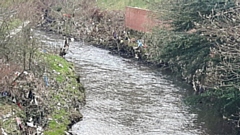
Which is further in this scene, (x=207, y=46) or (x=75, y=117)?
(x=207, y=46)

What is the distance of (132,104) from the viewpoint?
66.2ft

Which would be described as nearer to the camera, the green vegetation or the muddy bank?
the muddy bank

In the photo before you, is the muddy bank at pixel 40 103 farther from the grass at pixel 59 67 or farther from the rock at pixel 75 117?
the grass at pixel 59 67

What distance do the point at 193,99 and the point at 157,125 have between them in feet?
6.98

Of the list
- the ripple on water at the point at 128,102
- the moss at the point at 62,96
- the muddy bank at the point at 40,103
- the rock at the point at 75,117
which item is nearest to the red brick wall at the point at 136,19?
the ripple on water at the point at 128,102

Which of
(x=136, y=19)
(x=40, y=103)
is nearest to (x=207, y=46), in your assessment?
(x=40, y=103)

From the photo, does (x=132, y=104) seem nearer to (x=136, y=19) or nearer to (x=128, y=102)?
(x=128, y=102)

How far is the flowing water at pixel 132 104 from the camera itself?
56.4ft

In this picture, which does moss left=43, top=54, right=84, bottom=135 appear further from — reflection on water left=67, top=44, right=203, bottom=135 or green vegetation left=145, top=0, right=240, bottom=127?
green vegetation left=145, top=0, right=240, bottom=127

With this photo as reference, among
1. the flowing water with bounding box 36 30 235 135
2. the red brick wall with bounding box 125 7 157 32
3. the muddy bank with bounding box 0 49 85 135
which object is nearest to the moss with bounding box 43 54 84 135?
the muddy bank with bounding box 0 49 85 135

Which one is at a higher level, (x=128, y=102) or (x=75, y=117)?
(x=75, y=117)

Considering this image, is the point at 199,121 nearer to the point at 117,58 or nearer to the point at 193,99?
the point at 193,99

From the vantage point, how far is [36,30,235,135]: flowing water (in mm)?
17203

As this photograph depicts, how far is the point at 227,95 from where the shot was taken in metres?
16.1
